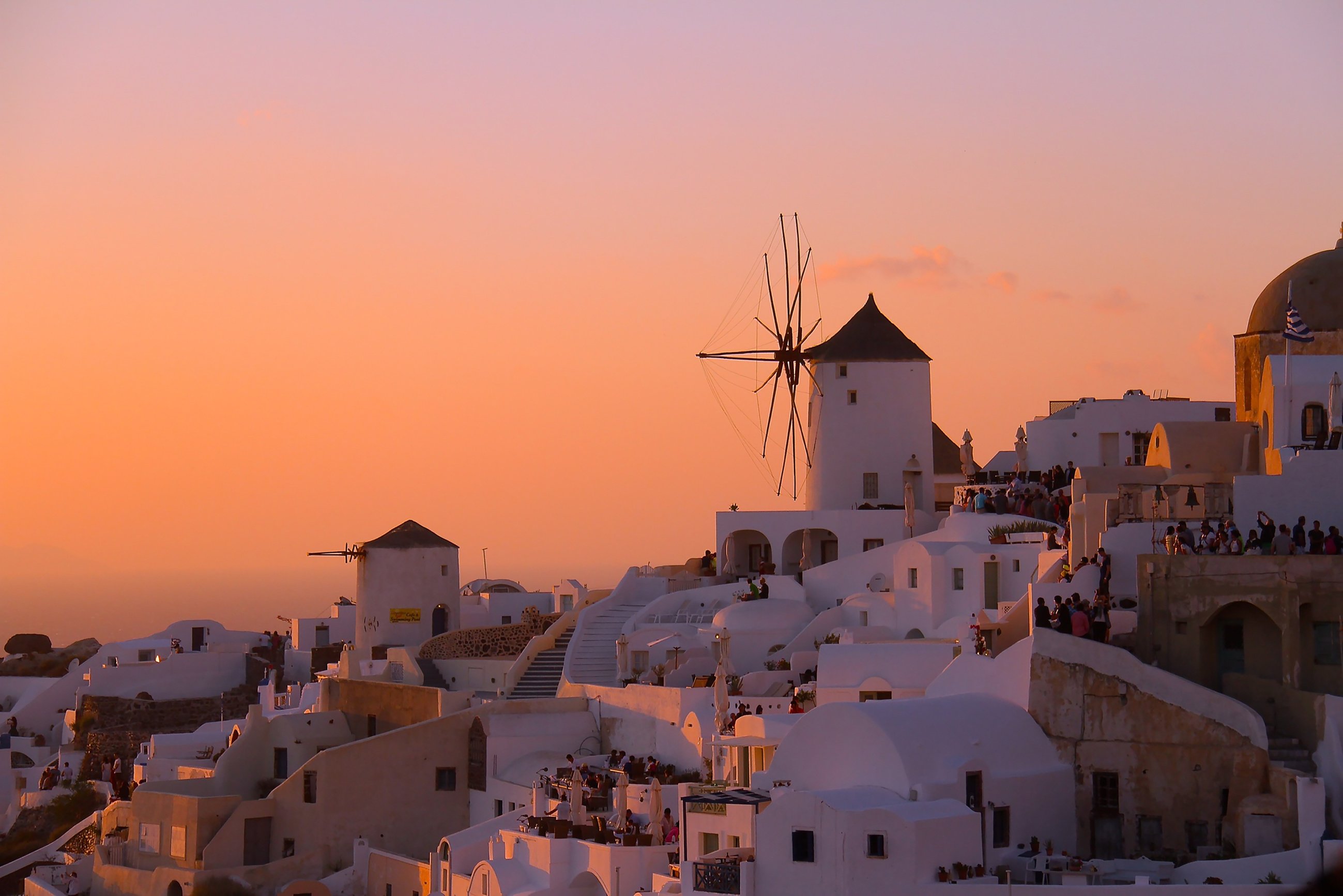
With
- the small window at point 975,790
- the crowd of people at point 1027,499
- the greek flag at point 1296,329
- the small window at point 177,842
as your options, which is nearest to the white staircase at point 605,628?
the crowd of people at point 1027,499

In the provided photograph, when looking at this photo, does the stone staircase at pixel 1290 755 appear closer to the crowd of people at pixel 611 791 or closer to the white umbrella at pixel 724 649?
the crowd of people at pixel 611 791

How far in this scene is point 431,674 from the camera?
1768 inches

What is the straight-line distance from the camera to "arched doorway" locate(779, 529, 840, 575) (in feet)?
151

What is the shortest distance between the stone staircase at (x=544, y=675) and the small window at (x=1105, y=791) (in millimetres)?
14761

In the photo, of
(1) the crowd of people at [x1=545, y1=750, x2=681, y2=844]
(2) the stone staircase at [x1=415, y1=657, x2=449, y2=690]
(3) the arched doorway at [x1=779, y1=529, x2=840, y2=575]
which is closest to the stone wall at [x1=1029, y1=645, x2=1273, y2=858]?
(1) the crowd of people at [x1=545, y1=750, x2=681, y2=844]

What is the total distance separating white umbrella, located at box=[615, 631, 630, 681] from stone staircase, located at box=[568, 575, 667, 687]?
9.7 inches

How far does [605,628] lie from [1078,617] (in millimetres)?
16397

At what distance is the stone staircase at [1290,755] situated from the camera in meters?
27.7

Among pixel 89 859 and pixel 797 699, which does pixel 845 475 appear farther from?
pixel 89 859

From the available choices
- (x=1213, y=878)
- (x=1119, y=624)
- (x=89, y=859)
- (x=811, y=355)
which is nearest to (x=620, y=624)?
(x=811, y=355)

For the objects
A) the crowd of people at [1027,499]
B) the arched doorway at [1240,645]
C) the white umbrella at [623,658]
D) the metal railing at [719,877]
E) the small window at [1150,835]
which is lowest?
the metal railing at [719,877]

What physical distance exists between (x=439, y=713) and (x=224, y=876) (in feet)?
18.3

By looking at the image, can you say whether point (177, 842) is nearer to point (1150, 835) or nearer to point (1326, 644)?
point (1150, 835)

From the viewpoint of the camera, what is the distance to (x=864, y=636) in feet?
126
